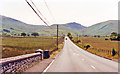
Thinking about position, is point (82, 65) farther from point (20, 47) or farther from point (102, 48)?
point (102, 48)

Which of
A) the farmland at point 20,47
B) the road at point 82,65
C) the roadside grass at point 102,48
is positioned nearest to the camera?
the road at point 82,65

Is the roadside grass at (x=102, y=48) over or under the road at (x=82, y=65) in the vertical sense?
under

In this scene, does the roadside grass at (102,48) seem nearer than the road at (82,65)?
No

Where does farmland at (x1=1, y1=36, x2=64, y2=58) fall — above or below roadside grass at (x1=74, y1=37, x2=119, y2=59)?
above

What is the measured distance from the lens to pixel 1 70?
866cm

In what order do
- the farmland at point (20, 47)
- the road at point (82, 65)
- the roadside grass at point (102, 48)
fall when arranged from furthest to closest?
the roadside grass at point (102, 48) < the farmland at point (20, 47) < the road at point (82, 65)

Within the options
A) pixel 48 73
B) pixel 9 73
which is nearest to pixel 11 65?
pixel 9 73


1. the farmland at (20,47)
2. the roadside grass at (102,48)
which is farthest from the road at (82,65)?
the farmland at (20,47)

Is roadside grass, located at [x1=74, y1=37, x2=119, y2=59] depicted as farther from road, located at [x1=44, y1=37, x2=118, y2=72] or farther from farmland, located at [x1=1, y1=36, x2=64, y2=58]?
farmland, located at [x1=1, y1=36, x2=64, y2=58]

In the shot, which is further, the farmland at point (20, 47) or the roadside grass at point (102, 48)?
the roadside grass at point (102, 48)

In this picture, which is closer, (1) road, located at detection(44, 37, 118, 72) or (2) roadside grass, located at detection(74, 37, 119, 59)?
(1) road, located at detection(44, 37, 118, 72)

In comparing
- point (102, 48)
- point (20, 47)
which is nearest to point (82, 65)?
point (20, 47)

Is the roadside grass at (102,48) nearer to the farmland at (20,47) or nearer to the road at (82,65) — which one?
the road at (82,65)

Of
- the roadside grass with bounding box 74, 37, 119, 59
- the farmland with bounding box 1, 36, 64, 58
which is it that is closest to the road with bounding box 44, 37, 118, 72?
the roadside grass with bounding box 74, 37, 119, 59
